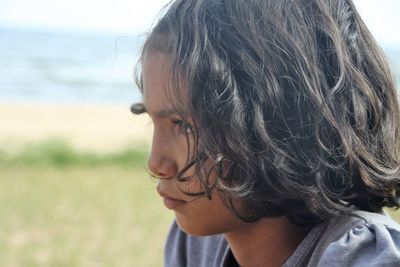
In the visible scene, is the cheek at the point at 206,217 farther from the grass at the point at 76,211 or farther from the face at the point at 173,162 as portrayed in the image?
the grass at the point at 76,211

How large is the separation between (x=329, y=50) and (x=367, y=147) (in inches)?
5.2

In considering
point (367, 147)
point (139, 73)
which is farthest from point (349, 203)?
point (139, 73)

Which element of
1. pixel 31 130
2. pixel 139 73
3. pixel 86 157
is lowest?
pixel 31 130

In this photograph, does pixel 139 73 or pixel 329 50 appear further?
pixel 139 73

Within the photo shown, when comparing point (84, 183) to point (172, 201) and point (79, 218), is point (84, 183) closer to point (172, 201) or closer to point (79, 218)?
point (79, 218)

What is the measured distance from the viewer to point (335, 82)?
871 millimetres

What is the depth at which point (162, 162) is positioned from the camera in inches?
34.8

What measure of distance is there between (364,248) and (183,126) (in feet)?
0.85

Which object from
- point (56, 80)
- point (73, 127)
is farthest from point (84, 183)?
point (56, 80)

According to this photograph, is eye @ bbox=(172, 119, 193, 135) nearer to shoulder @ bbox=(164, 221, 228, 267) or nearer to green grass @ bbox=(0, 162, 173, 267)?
shoulder @ bbox=(164, 221, 228, 267)

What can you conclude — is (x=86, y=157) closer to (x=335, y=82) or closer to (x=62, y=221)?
(x=62, y=221)

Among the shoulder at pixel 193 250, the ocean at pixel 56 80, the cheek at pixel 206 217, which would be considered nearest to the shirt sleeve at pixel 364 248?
the cheek at pixel 206 217

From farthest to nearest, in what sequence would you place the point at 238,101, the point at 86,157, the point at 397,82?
the point at 86,157 → the point at 397,82 → the point at 238,101

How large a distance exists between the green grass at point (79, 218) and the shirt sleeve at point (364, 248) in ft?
7.09
